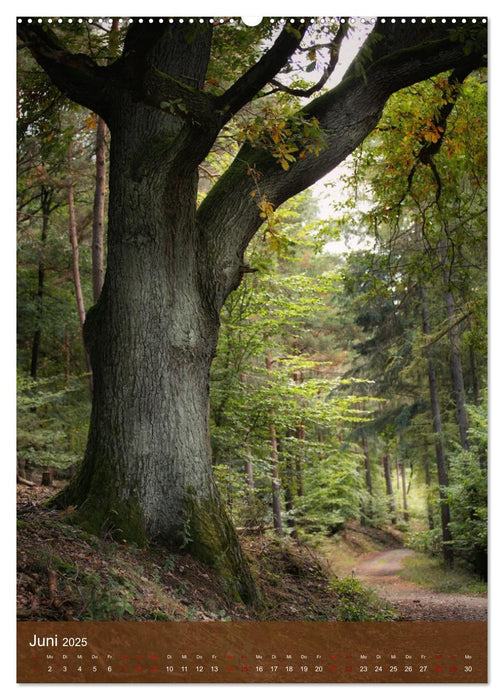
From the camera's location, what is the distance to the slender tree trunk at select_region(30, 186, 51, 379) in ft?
20.1

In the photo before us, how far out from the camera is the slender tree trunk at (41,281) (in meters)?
6.14

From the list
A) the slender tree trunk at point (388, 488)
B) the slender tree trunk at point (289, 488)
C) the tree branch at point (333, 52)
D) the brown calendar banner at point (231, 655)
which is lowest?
the slender tree trunk at point (388, 488)

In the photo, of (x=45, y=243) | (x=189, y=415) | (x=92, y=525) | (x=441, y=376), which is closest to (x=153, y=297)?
(x=189, y=415)

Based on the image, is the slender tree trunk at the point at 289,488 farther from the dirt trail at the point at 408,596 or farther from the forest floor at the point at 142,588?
the forest floor at the point at 142,588

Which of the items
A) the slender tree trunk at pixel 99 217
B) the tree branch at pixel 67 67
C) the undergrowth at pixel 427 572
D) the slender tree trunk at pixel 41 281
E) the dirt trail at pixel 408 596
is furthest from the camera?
the undergrowth at pixel 427 572

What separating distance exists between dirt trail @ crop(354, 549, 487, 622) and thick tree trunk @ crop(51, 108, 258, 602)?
1.39 m

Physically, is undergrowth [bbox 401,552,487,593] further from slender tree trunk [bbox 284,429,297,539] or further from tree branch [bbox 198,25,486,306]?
tree branch [bbox 198,25,486,306]

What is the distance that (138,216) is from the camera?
3.54m

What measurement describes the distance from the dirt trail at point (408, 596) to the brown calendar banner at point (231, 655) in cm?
48

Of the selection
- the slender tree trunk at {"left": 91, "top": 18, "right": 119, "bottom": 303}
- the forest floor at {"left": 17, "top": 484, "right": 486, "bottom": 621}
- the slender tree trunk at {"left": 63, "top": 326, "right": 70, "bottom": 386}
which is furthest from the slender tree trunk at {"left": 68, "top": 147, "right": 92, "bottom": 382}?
the forest floor at {"left": 17, "top": 484, "right": 486, "bottom": 621}

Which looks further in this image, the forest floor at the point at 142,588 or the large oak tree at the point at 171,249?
the large oak tree at the point at 171,249

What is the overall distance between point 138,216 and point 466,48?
2.22 metres

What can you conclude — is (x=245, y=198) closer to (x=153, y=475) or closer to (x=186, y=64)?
(x=186, y=64)

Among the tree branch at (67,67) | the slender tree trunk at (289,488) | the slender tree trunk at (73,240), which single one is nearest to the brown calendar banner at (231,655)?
the tree branch at (67,67)
